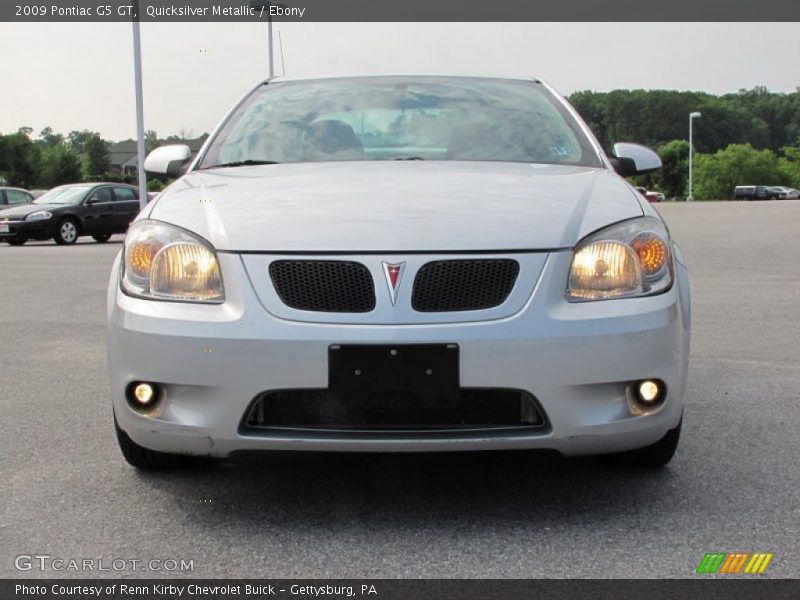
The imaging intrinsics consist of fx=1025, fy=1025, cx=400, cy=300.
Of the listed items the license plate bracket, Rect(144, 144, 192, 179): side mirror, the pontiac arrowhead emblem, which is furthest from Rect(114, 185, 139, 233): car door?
the license plate bracket

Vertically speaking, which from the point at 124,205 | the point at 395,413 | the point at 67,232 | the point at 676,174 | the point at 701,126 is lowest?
the point at 676,174

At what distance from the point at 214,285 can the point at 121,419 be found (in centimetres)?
55

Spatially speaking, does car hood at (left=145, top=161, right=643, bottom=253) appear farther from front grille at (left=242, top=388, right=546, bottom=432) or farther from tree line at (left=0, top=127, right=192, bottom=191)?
tree line at (left=0, top=127, right=192, bottom=191)

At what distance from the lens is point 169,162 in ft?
15.1

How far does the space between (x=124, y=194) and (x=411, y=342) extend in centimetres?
2233

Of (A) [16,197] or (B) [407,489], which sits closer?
(B) [407,489]

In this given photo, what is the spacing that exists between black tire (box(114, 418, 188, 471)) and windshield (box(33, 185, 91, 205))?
2020 centimetres

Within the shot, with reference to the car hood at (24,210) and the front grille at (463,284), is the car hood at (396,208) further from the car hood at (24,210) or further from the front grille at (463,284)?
the car hood at (24,210)

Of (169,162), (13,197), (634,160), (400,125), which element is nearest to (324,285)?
(400,125)

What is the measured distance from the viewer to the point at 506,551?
9.53 feet

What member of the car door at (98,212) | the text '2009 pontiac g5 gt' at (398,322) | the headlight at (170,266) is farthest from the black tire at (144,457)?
the car door at (98,212)

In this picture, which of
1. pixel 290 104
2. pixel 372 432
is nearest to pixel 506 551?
pixel 372 432

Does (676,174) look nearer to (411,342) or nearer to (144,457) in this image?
(144,457)

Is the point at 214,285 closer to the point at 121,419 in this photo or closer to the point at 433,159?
the point at 121,419
